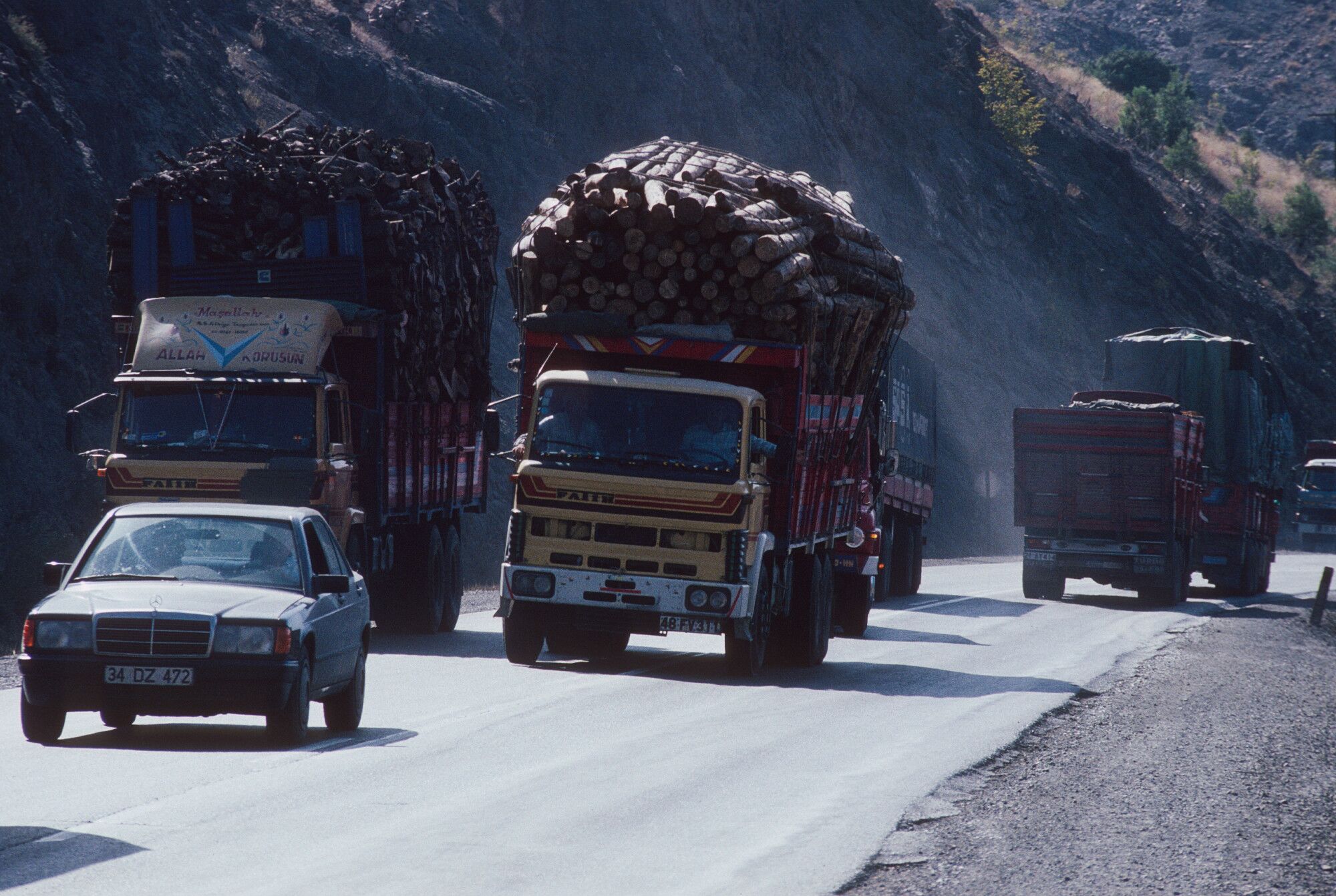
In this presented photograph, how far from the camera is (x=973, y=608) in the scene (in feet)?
94.5

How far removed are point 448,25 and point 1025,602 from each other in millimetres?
30724

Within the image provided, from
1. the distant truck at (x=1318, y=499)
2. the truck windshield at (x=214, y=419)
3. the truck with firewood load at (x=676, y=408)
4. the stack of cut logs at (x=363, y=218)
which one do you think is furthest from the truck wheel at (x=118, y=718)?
the distant truck at (x=1318, y=499)

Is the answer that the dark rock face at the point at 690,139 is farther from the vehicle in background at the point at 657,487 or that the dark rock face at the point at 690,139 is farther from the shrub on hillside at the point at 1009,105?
the vehicle in background at the point at 657,487

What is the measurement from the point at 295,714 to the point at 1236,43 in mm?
131257

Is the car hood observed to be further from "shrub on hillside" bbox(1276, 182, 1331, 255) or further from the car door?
"shrub on hillside" bbox(1276, 182, 1331, 255)

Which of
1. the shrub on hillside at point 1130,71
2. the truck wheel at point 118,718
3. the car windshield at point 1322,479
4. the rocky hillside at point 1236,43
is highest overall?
the rocky hillside at point 1236,43

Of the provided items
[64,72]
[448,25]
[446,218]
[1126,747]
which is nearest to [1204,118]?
[448,25]

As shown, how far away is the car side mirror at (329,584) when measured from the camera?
1098 cm

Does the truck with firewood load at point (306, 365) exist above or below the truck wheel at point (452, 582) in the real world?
above

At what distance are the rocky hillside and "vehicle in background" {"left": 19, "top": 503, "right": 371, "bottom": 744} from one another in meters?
115

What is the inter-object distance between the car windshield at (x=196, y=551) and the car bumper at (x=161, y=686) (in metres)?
0.75

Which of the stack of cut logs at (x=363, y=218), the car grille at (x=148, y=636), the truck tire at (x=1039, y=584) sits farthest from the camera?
the truck tire at (x=1039, y=584)

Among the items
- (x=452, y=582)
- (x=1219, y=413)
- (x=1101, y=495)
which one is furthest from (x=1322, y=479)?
(x=452, y=582)

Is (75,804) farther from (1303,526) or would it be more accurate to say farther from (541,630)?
(1303,526)
